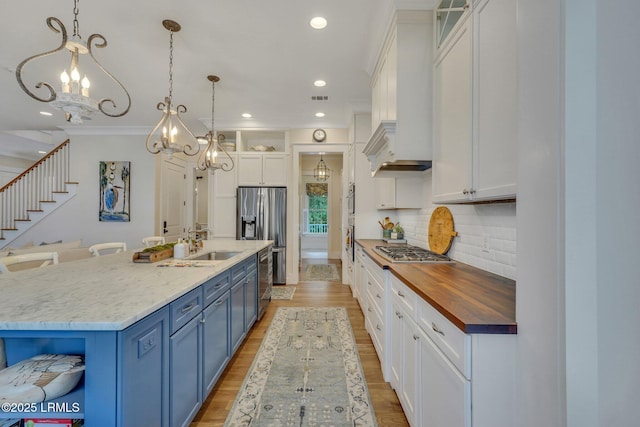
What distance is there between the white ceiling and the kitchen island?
209cm

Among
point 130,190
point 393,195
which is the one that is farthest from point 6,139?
point 393,195

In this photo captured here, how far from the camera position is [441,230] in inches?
92.5

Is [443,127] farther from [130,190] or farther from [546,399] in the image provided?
[130,190]

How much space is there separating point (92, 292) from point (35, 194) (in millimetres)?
6115

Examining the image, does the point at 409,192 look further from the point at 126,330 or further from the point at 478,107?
the point at 126,330

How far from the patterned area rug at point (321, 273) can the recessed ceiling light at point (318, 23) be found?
4151 millimetres

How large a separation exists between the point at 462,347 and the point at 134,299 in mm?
1385

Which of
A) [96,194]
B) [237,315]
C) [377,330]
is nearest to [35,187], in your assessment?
[96,194]

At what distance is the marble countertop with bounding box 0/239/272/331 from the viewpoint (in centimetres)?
101

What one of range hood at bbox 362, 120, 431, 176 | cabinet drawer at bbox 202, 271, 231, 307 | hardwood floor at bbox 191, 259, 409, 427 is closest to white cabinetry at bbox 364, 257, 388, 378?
hardwood floor at bbox 191, 259, 409, 427

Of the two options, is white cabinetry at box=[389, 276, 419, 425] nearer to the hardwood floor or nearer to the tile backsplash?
the hardwood floor

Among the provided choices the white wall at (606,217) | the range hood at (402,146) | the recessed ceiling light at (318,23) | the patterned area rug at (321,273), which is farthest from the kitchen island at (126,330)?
the patterned area rug at (321,273)

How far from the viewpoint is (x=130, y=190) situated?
543 cm

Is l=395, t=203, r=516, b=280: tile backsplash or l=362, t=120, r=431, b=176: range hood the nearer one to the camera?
l=395, t=203, r=516, b=280: tile backsplash
